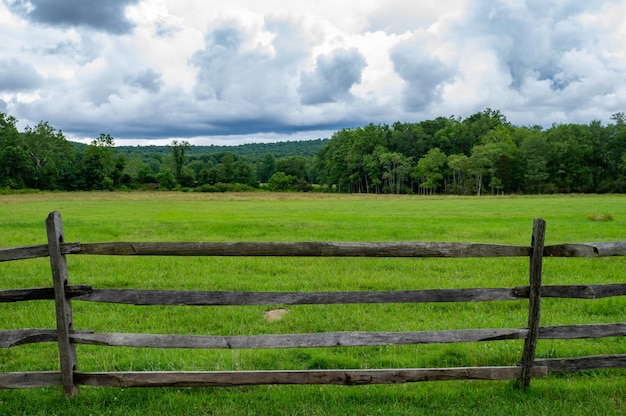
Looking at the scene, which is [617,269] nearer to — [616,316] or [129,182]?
[616,316]

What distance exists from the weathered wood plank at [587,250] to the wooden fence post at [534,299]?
240 mm

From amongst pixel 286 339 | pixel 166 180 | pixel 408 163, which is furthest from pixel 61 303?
pixel 408 163

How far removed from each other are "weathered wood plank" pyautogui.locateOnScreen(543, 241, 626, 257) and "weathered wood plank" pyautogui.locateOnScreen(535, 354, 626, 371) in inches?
48.8

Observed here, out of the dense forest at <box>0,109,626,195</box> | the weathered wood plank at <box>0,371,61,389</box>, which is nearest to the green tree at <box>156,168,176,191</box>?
the dense forest at <box>0,109,626,195</box>

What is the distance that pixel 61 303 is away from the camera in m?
5.43

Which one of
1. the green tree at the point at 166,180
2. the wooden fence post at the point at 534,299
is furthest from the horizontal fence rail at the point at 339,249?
the green tree at the point at 166,180

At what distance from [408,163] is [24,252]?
147827mm

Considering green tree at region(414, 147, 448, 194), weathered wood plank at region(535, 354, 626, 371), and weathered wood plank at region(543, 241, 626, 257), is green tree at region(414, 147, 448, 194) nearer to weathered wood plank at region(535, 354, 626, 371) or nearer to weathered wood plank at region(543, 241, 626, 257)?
weathered wood plank at region(535, 354, 626, 371)

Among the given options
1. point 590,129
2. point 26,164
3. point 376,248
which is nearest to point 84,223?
point 376,248

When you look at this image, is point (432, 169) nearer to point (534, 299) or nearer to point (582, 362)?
point (582, 362)

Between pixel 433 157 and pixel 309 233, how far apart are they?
121 meters

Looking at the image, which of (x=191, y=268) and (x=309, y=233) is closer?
(x=191, y=268)

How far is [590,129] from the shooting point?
138875 mm

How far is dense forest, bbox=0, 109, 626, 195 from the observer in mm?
122438
